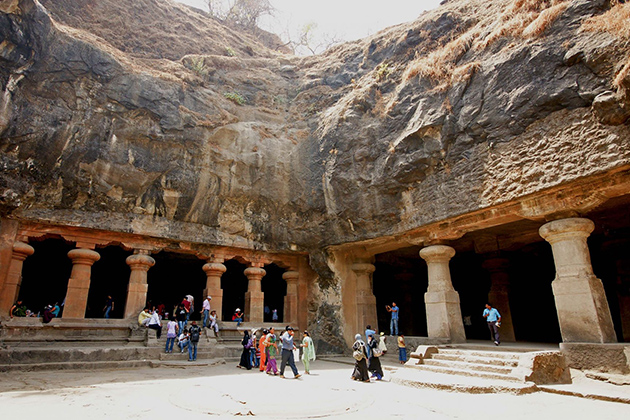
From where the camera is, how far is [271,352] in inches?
348

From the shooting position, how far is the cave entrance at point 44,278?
15466 mm

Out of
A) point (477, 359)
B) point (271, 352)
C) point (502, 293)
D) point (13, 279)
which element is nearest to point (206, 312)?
point (271, 352)

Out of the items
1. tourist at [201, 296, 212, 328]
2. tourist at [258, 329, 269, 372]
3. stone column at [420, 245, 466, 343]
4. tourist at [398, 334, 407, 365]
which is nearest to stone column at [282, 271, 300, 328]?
tourist at [201, 296, 212, 328]

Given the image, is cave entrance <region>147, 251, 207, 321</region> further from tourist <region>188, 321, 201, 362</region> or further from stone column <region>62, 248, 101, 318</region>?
tourist <region>188, 321, 201, 362</region>

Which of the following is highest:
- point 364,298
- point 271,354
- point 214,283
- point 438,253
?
point 438,253

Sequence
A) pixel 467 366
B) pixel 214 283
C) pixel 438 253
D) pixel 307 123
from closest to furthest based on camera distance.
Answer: pixel 467 366, pixel 438 253, pixel 214 283, pixel 307 123

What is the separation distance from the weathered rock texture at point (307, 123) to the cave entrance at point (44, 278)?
5.96m

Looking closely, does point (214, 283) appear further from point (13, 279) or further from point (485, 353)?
point (485, 353)

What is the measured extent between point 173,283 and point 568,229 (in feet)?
52.7

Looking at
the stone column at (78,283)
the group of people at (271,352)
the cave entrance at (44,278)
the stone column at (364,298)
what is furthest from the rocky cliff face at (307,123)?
the cave entrance at (44,278)

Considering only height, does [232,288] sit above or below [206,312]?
above

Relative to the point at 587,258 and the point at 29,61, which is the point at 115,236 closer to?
the point at 29,61

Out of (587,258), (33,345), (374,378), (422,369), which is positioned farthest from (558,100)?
(33,345)

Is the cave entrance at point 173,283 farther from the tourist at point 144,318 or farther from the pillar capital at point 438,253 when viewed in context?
the pillar capital at point 438,253
